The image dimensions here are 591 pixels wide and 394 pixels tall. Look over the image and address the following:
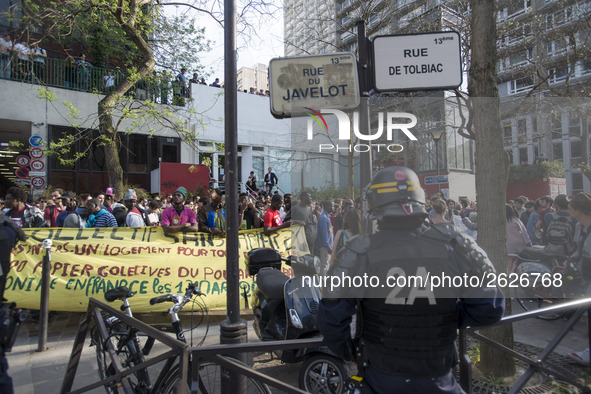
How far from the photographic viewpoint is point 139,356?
3.54 meters

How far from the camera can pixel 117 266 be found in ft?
19.5

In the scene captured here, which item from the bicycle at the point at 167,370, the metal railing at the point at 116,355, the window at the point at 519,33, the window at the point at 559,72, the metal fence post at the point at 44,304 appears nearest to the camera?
the metal railing at the point at 116,355

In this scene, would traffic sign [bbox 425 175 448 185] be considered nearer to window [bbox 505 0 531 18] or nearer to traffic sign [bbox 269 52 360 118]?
traffic sign [bbox 269 52 360 118]

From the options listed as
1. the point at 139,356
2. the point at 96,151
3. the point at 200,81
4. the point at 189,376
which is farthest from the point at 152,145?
the point at 189,376

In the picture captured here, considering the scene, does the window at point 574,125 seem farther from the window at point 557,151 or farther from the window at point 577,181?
the window at point 577,181

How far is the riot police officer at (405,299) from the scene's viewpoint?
6.49ft

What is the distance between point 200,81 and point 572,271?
19.8m

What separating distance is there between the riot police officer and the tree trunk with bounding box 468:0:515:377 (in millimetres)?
1942

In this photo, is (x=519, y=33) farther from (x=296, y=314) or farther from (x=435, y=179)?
(x=296, y=314)

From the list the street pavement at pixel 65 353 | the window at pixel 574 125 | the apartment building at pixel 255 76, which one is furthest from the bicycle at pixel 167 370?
the apartment building at pixel 255 76

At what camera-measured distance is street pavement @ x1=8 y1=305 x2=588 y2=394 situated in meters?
3.94

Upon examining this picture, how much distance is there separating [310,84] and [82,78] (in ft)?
60.0

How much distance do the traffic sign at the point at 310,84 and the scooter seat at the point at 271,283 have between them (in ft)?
6.55

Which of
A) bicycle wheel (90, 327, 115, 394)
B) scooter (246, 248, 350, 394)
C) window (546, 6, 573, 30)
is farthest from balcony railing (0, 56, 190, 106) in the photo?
bicycle wheel (90, 327, 115, 394)
